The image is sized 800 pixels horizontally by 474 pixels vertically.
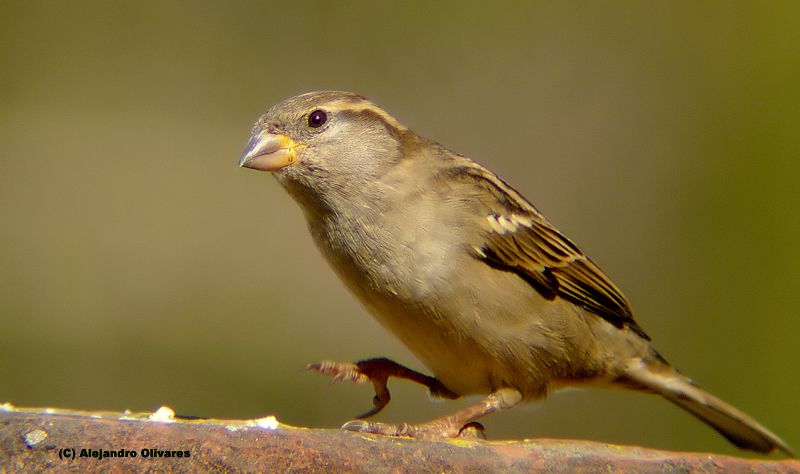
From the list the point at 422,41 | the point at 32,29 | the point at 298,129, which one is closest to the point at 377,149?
the point at 298,129

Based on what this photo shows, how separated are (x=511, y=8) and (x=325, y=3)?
125 cm

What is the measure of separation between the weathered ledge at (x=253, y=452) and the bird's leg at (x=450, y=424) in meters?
0.28

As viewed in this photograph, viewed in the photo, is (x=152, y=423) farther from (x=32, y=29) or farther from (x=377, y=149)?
(x=32, y=29)

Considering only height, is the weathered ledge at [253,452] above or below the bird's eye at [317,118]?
below

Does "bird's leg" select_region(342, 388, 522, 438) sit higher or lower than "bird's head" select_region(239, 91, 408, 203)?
lower

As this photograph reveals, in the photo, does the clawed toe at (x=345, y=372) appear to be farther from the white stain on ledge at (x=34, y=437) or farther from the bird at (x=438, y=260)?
the white stain on ledge at (x=34, y=437)

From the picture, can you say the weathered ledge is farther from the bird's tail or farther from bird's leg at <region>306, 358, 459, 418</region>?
the bird's tail

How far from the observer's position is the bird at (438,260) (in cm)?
305

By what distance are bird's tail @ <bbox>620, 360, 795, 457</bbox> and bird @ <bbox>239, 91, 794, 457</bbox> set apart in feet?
0.68

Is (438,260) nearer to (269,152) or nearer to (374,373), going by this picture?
(374,373)

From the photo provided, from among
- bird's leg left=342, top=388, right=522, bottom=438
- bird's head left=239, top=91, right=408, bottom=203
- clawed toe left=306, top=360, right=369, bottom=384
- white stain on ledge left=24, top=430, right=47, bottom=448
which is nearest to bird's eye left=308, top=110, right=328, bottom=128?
bird's head left=239, top=91, right=408, bottom=203

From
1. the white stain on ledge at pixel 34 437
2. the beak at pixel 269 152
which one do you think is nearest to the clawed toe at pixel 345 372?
the beak at pixel 269 152

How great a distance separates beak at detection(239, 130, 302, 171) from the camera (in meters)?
3.14

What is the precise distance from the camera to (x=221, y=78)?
21.7 feet
